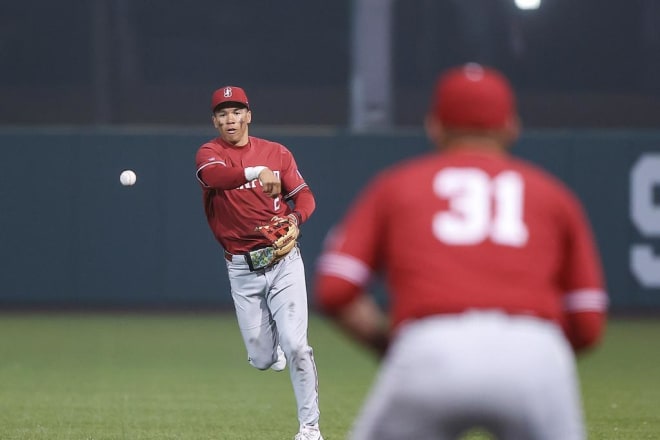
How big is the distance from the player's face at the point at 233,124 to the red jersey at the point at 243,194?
0.06 metres

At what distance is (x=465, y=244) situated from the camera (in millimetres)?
3750

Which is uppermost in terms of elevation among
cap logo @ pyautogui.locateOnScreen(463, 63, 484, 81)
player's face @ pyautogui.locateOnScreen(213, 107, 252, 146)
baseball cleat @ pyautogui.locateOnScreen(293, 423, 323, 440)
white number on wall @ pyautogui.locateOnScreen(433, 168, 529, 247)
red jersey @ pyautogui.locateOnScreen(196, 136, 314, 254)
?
cap logo @ pyautogui.locateOnScreen(463, 63, 484, 81)

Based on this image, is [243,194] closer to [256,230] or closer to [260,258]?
[256,230]

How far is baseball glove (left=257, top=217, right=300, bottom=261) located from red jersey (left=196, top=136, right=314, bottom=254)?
0.06 metres

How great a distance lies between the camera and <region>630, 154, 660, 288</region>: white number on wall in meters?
17.5

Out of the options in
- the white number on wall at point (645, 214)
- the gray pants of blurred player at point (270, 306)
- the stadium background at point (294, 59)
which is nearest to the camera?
the gray pants of blurred player at point (270, 306)

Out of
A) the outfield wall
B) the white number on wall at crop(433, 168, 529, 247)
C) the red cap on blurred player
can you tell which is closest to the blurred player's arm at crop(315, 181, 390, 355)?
the white number on wall at crop(433, 168, 529, 247)

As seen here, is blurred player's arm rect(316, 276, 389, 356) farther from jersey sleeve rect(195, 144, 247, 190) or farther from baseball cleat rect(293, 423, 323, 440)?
jersey sleeve rect(195, 144, 247, 190)

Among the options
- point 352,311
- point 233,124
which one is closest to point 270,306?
point 233,124

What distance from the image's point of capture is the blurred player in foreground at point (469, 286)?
11.7 feet

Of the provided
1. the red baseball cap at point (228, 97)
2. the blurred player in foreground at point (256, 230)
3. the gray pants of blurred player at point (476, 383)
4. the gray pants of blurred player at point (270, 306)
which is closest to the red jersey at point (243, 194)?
the blurred player in foreground at point (256, 230)

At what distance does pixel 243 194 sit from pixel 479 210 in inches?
200

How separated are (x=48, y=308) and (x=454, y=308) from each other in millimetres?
15567

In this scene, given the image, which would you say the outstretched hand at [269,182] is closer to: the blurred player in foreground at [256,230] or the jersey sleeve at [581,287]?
the blurred player in foreground at [256,230]
